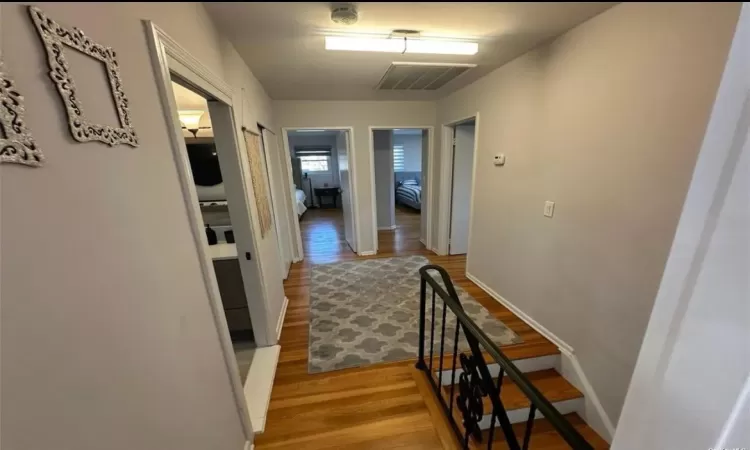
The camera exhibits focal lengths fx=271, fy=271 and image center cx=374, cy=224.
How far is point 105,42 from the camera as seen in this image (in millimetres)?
644

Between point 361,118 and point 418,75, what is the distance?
1.25 meters

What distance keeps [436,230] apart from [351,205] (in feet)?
4.39

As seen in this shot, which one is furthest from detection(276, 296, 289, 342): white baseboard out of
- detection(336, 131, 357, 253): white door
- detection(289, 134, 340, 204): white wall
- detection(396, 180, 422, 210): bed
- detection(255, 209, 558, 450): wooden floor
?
detection(289, 134, 340, 204): white wall

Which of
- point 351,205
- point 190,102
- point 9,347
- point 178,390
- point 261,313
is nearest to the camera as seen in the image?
point 9,347

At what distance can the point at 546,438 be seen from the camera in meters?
1.68

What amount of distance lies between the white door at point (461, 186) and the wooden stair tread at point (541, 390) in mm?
1644

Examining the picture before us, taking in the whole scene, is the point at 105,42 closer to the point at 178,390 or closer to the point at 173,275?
the point at 173,275

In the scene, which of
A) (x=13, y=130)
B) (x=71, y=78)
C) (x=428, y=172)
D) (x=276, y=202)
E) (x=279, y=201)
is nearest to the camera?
(x=13, y=130)

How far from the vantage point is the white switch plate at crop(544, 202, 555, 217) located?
196 centimetres

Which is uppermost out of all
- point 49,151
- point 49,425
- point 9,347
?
point 49,151

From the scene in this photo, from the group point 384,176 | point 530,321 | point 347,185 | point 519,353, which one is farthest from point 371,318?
point 384,176

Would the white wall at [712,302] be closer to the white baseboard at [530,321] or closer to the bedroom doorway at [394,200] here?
the white baseboard at [530,321]

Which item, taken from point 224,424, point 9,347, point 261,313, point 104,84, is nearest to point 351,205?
point 261,313

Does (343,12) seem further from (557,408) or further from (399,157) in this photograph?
(399,157)
